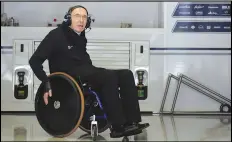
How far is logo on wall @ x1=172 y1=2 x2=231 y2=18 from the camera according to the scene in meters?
5.63

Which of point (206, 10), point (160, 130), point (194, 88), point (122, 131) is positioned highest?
point (206, 10)

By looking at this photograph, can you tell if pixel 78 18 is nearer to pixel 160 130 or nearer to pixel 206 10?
pixel 160 130

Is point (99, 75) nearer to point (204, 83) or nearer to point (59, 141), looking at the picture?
point (59, 141)

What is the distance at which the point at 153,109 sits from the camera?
5.61 metres

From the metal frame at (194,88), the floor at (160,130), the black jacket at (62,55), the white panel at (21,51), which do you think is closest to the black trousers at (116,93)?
the black jacket at (62,55)

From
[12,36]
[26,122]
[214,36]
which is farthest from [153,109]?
[12,36]

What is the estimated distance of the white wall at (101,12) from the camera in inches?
234

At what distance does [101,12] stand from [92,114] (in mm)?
2694

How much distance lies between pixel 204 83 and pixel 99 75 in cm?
269

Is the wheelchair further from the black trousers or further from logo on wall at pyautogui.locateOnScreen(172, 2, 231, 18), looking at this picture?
logo on wall at pyautogui.locateOnScreen(172, 2, 231, 18)

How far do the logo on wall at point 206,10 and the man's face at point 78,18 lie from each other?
7.52ft

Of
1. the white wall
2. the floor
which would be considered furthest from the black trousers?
the white wall

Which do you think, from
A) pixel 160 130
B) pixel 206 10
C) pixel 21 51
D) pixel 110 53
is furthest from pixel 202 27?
pixel 21 51

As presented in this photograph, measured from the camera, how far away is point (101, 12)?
6.01m
